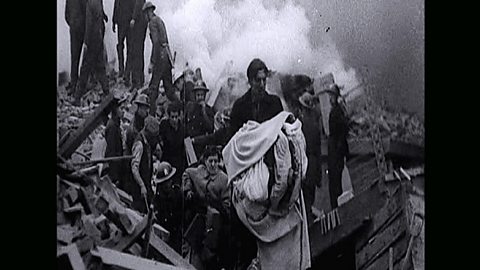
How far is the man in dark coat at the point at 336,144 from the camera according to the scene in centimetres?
570

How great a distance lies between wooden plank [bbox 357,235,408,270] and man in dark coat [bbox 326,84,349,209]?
40cm

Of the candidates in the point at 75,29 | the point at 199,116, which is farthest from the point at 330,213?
the point at 75,29

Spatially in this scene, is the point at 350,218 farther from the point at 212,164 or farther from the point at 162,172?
the point at 162,172

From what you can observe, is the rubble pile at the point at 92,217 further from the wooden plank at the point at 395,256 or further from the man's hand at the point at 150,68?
the wooden plank at the point at 395,256

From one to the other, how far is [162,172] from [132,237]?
452 mm

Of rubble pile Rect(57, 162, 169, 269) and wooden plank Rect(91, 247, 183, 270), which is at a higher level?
rubble pile Rect(57, 162, 169, 269)

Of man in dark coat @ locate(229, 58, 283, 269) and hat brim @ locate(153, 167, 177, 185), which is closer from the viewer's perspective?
man in dark coat @ locate(229, 58, 283, 269)

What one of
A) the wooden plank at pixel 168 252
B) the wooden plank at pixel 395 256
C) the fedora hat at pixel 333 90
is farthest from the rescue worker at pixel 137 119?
the wooden plank at pixel 395 256

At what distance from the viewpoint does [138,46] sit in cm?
609

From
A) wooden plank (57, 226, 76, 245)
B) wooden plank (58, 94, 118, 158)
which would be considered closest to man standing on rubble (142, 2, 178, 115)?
wooden plank (58, 94, 118, 158)

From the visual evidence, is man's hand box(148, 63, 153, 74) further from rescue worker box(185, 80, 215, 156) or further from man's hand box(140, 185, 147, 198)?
man's hand box(140, 185, 147, 198)

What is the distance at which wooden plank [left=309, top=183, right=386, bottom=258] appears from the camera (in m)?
5.65
